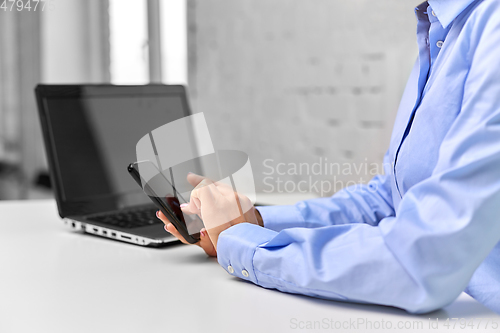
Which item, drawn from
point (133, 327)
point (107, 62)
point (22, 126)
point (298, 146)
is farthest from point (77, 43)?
point (133, 327)

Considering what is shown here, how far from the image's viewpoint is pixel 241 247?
0.57 meters

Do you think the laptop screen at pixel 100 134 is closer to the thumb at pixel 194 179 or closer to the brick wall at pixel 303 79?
the thumb at pixel 194 179

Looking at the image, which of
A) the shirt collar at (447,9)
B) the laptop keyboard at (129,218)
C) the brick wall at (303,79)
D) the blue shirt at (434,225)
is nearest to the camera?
the blue shirt at (434,225)

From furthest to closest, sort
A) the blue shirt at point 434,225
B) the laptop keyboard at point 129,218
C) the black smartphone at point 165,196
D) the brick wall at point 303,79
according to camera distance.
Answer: the brick wall at point 303,79 → the laptop keyboard at point 129,218 → the black smartphone at point 165,196 → the blue shirt at point 434,225

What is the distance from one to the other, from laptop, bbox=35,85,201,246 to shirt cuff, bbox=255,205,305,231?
18cm

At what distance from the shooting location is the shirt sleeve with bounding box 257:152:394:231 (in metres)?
0.74

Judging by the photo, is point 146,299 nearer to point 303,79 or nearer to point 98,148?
point 98,148

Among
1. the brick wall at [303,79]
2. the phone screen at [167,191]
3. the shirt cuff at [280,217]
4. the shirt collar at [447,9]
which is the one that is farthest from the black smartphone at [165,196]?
the brick wall at [303,79]

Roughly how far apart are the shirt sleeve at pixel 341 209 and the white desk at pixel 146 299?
125 mm

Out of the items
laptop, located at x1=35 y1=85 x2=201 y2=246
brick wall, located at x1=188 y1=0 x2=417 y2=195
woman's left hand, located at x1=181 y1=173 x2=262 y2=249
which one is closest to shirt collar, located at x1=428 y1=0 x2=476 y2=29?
woman's left hand, located at x1=181 y1=173 x2=262 y2=249

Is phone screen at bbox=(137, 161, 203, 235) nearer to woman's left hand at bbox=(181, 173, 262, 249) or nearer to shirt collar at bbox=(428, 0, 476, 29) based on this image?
woman's left hand at bbox=(181, 173, 262, 249)

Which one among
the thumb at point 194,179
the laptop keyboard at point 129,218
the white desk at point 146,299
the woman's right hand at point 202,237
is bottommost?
the white desk at point 146,299

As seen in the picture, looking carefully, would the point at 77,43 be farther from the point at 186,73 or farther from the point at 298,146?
the point at 298,146

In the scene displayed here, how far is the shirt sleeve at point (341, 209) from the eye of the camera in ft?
2.42
